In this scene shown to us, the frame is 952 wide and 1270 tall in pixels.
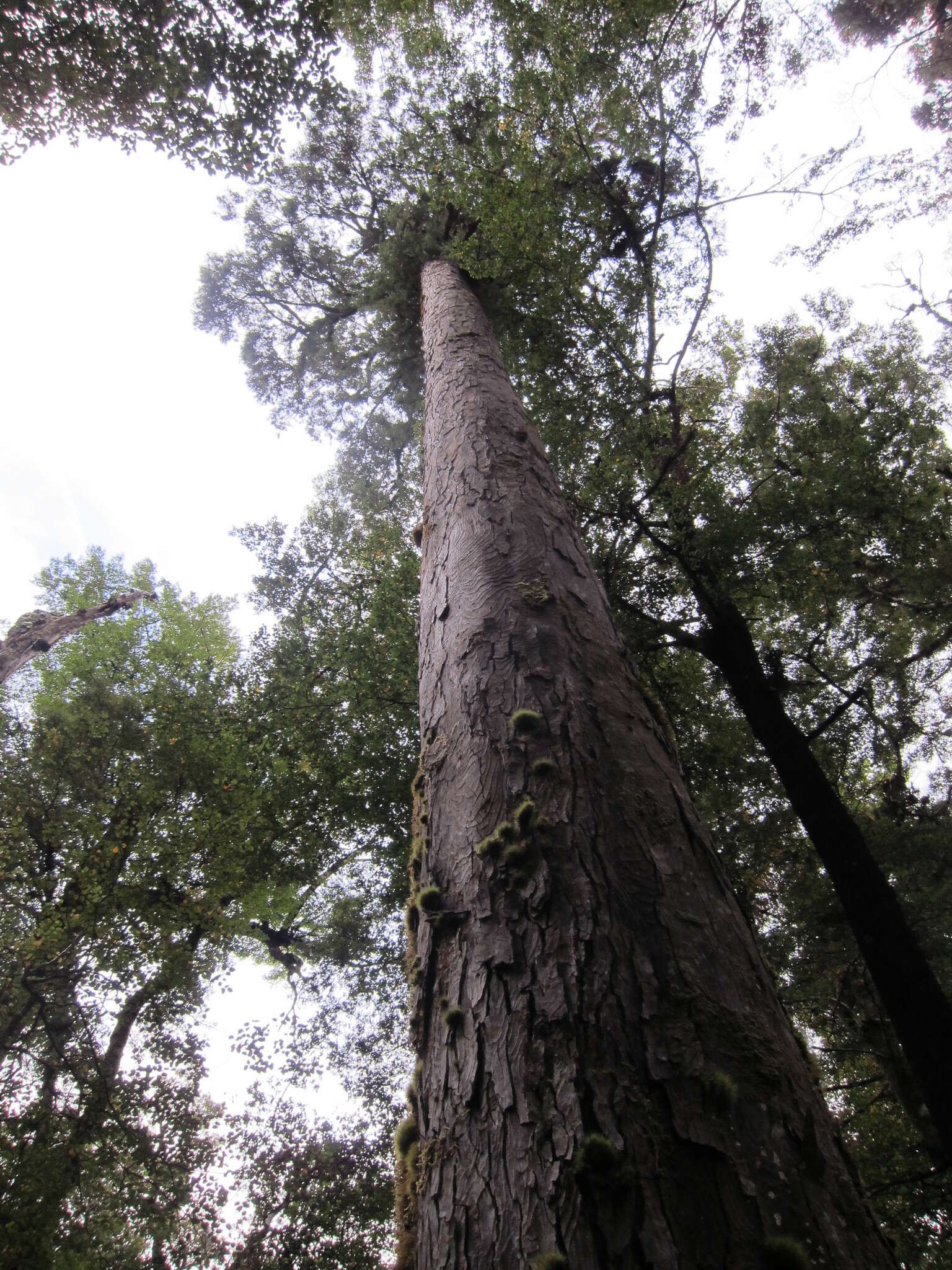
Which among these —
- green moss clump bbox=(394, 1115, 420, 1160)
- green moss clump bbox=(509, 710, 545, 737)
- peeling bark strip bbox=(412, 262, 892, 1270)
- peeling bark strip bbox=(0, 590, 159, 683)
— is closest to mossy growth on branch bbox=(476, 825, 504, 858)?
peeling bark strip bbox=(412, 262, 892, 1270)

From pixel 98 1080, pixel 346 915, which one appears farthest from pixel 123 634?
pixel 98 1080

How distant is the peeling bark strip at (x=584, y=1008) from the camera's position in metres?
1.11

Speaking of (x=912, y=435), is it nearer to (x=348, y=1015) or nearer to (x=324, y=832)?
(x=324, y=832)

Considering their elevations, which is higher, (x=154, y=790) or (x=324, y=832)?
(x=154, y=790)

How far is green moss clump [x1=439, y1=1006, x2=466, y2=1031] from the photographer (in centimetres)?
156

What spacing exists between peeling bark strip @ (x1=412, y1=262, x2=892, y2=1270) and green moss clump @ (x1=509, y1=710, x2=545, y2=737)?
1 cm

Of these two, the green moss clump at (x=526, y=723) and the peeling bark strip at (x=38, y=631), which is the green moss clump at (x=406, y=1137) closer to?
the green moss clump at (x=526, y=723)

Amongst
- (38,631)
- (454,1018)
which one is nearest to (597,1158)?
(454,1018)

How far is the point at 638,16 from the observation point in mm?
9070

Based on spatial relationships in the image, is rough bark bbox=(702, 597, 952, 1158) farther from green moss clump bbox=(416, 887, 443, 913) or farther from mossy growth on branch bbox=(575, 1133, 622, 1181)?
mossy growth on branch bbox=(575, 1133, 622, 1181)

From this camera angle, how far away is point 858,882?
551cm

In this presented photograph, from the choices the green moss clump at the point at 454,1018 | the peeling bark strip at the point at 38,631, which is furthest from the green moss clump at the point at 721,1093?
the peeling bark strip at the point at 38,631

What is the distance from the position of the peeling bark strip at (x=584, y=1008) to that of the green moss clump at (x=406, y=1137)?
82 mm

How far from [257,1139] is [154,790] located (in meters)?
4.98
